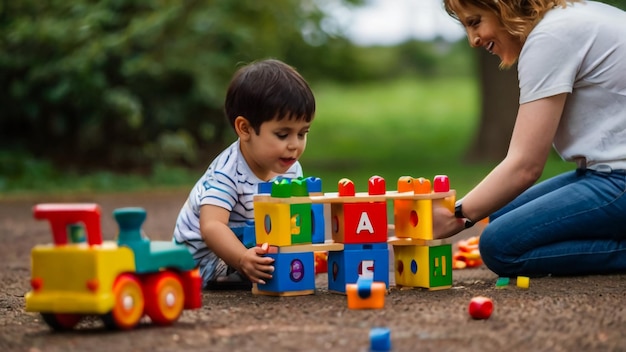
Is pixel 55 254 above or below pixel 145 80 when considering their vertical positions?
below

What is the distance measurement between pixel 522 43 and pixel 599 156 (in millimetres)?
567

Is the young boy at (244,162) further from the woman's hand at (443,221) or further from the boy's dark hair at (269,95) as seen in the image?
the woman's hand at (443,221)

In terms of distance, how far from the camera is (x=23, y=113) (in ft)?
35.9

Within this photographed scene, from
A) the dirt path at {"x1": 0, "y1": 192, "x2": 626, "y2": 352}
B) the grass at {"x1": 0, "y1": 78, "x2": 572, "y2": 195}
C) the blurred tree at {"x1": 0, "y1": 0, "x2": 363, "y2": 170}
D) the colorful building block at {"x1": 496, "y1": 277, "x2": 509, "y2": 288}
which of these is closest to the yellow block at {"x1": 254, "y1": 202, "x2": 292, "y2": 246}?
the dirt path at {"x1": 0, "y1": 192, "x2": 626, "y2": 352}

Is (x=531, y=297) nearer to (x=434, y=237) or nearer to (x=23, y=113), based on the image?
(x=434, y=237)

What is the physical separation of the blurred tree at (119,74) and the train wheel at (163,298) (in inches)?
288

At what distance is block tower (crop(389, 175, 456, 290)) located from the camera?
3659mm

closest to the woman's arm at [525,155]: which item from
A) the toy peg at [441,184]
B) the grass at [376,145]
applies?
the toy peg at [441,184]

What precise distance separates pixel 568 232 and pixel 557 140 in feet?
1.29

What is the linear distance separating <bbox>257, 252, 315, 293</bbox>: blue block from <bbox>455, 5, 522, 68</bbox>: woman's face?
3.72 feet

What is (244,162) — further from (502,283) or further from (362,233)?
(502,283)

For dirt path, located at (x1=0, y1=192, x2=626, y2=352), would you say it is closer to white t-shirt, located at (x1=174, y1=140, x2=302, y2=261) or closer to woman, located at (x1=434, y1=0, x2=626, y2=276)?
woman, located at (x1=434, y1=0, x2=626, y2=276)

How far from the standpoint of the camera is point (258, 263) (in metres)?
3.62

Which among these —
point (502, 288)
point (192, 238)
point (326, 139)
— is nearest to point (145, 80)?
point (326, 139)
